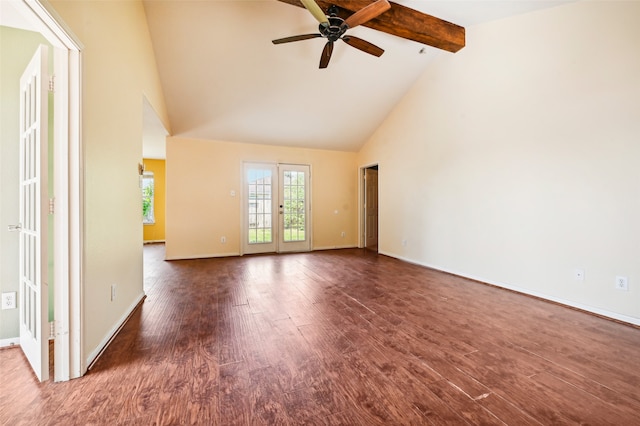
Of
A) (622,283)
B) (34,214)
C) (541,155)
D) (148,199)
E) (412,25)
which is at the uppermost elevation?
(412,25)

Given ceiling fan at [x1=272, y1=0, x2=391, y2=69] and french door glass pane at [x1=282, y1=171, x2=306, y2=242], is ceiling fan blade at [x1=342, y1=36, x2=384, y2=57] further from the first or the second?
french door glass pane at [x1=282, y1=171, x2=306, y2=242]

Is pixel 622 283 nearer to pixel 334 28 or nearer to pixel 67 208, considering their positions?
pixel 334 28

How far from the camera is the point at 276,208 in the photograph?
19.8 ft

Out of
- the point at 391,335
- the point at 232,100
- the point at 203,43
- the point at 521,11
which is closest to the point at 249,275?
the point at 391,335

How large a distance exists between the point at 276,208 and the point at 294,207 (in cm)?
43

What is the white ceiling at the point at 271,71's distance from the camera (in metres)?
3.21

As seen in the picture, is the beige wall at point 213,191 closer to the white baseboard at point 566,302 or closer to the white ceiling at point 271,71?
the white ceiling at point 271,71

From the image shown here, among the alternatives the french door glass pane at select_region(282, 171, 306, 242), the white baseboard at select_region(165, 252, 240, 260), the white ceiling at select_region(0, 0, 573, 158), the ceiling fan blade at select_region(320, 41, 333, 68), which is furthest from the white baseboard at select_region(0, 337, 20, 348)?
the french door glass pane at select_region(282, 171, 306, 242)

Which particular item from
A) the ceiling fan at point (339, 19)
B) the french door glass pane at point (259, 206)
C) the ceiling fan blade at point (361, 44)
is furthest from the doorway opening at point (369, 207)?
the ceiling fan at point (339, 19)

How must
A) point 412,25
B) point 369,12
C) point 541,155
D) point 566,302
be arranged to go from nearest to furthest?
1. point 369,12
2. point 566,302
3. point 541,155
4. point 412,25

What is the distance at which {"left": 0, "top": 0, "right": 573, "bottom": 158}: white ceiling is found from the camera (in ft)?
10.5

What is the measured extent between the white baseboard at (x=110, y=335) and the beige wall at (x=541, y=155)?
4.21 metres

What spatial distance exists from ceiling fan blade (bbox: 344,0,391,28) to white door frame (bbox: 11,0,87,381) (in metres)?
2.18

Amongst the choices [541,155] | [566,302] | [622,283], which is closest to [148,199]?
[541,155]
